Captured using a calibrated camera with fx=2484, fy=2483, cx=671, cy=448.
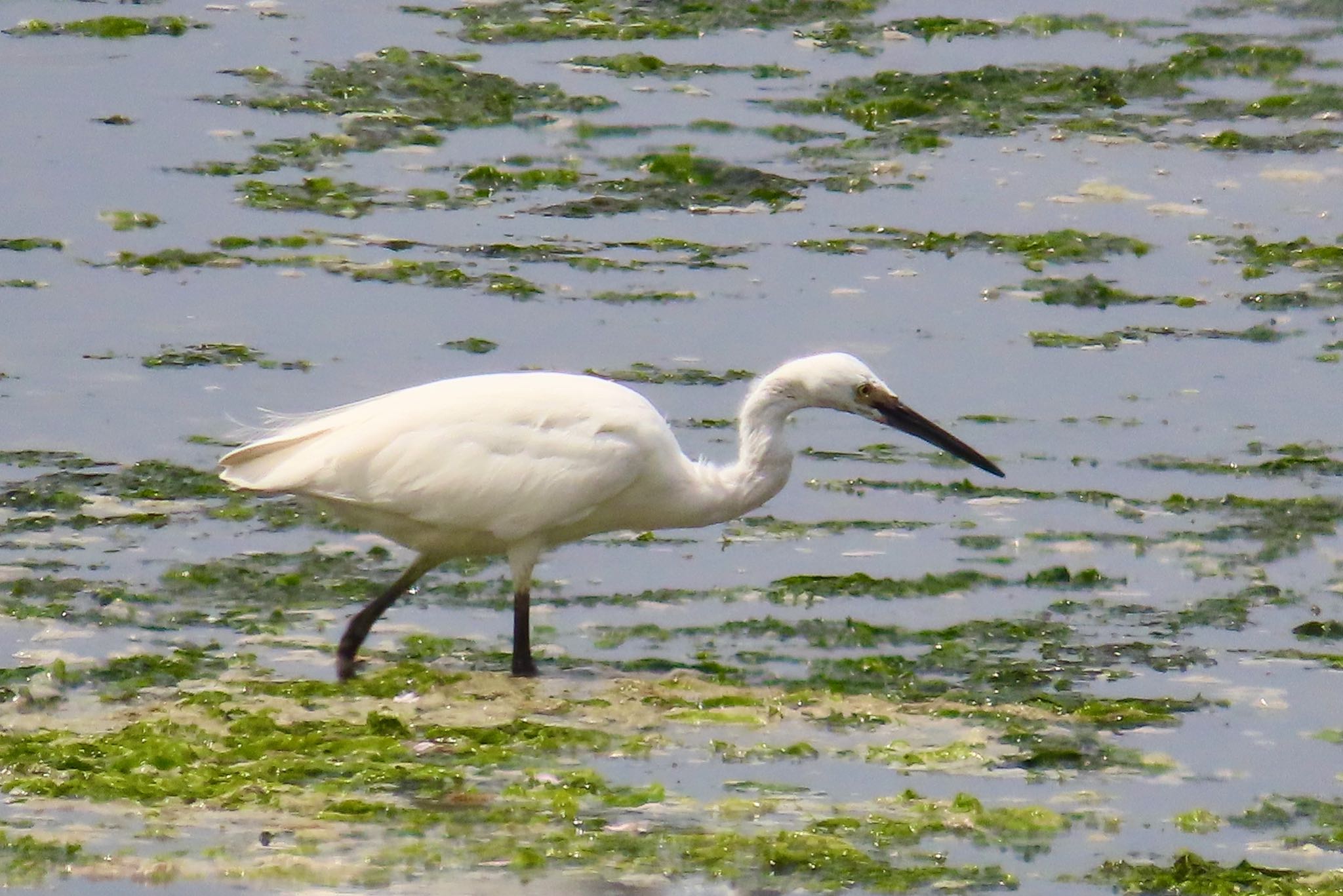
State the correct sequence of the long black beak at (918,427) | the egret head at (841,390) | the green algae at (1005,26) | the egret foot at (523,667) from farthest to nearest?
the green algae at (1005,26) → the long black beak at (918,427) → the egret head at (841,390) → the egret foot at (523,667)

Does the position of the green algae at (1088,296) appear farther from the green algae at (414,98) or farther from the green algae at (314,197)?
the green algae at (414,98)

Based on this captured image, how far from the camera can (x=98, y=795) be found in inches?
254

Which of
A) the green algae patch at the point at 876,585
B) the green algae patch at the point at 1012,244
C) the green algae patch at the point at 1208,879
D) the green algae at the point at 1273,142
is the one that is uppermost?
the green algae at the point at 1273,142

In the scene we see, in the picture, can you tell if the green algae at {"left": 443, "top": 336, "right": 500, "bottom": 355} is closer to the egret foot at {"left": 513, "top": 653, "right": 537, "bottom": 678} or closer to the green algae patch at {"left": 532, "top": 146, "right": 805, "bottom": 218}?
the green algae patch at {"left": 532, "top": 146, "right": 805, "bottom": 218}

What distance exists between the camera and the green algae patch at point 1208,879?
6.11 metres

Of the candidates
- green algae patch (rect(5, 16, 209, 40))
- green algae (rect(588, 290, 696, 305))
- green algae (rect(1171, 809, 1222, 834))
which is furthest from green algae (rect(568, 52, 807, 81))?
green algae (rect(1171, 809, 1222, 834))

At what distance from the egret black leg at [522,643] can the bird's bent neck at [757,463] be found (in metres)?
0.81

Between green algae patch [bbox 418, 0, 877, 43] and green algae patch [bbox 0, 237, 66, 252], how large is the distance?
180 inches

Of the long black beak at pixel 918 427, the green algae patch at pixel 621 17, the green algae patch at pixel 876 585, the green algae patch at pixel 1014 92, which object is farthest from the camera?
the green algae patch at pixel 621 17

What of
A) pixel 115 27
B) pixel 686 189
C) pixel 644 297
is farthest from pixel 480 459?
pixel 115 27

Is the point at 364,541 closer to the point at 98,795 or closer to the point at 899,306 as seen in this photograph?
the point at 98,795

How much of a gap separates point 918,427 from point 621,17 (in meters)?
9.56

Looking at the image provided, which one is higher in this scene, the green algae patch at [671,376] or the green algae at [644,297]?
the green algae at [644,297]

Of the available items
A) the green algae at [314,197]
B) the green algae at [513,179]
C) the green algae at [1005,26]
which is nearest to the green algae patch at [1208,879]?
the green algae at [314,197]
